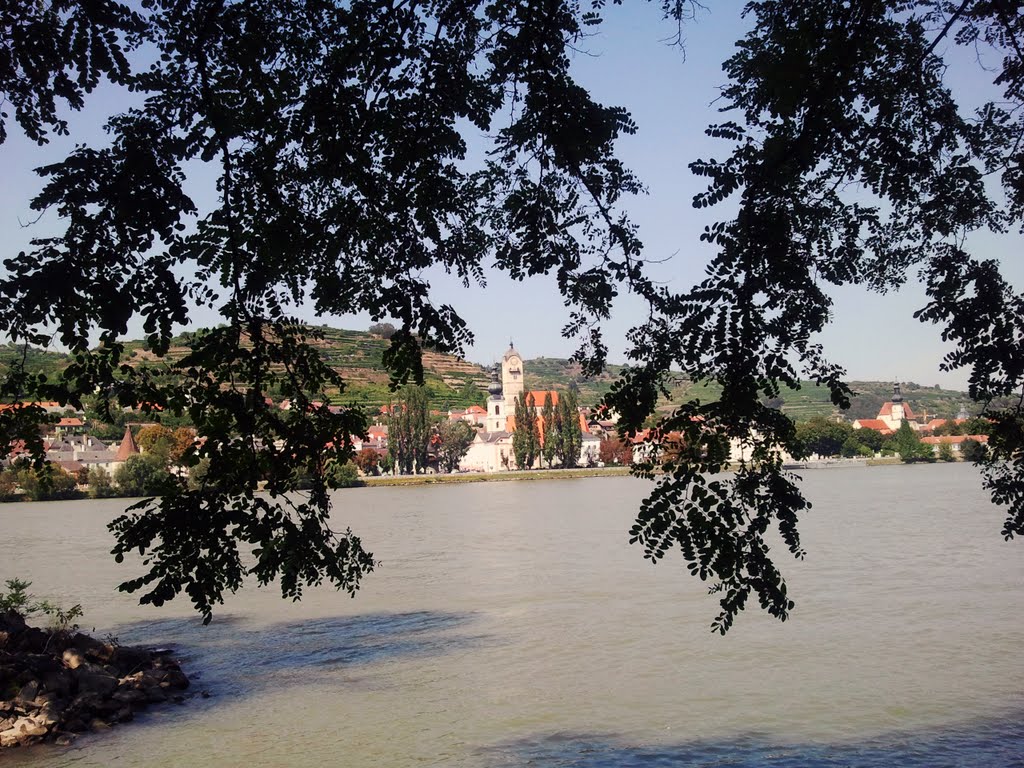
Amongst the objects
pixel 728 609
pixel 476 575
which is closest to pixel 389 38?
pixel 728 609

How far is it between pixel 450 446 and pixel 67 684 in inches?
3885

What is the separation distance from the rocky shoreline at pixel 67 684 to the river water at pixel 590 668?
→ 0.36 metres

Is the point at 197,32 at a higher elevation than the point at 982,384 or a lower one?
higher

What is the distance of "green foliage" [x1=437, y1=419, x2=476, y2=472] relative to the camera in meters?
110

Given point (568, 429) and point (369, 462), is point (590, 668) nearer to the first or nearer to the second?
point (369, 462)

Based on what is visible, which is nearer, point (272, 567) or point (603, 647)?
point (272, 567)

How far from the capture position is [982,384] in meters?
5.45

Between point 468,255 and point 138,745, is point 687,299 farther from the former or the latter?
point 138,745

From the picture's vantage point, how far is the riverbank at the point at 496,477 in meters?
94.9

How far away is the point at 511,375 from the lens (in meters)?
134

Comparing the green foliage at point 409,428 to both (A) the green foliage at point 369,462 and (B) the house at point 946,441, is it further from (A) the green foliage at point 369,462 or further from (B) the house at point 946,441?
(B) the house at point 946,441

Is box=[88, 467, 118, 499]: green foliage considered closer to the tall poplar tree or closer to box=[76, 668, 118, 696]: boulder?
the tall poplar tree

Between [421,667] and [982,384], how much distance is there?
418 inches

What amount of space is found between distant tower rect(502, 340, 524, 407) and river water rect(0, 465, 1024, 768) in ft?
337
